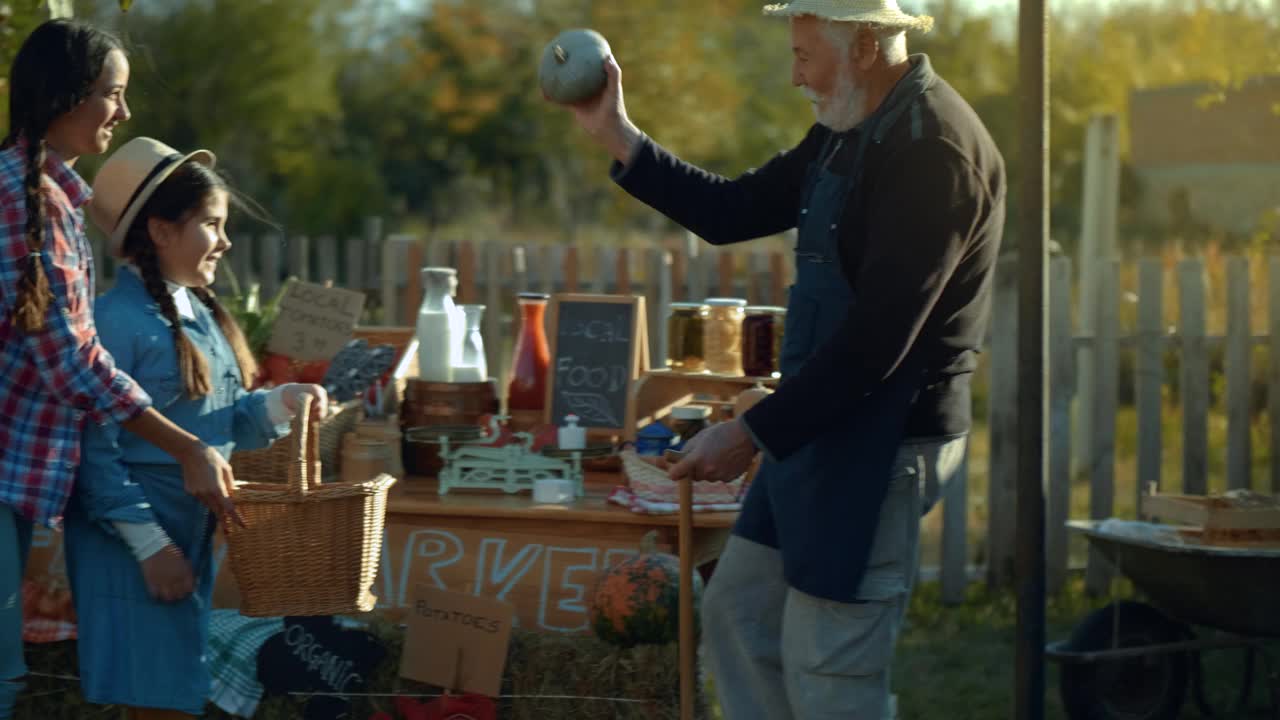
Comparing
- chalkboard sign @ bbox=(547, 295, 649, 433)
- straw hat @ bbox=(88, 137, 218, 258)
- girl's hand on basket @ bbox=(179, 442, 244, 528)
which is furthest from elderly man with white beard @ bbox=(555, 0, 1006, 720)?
chalkboard sign @ bbox=(547, 295, 649, 433)

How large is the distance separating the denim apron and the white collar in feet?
4.32

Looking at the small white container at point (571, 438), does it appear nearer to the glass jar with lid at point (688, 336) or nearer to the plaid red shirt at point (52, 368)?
the glass jar with lid at point (688, 336)

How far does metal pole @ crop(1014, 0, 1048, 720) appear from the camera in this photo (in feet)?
10.3

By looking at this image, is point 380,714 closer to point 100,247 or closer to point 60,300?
point 60,300

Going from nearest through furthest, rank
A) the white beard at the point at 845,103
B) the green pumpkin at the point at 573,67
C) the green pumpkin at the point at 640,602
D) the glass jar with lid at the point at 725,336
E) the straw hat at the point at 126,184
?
1. the white beard at the point at 845,103
2. the straw hat at the point at 126,184
3. the green pumpkin at the point at 573,67
4. the green pumpkin at the point at 640,602
5. the glass jar with lid at the point at 725,336

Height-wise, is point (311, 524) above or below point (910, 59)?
below

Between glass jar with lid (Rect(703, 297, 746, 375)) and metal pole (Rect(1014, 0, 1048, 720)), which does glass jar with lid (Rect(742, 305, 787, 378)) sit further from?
metal pole (Rect(1014, 0, 1048, 720))

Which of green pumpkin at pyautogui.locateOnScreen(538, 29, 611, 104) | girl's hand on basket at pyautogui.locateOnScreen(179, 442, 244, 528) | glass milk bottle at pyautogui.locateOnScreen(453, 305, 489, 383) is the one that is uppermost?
green pumpkin at pyautogui.locateOnScreen(538, 29, 611, 104)

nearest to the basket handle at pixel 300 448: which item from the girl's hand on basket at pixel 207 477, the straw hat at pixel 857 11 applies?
the girl's hand on basket at pixel 207 477

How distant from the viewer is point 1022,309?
3.20 meters

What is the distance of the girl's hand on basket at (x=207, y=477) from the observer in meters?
3.10

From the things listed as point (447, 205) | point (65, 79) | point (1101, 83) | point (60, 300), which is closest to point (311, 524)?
point (60, 300)

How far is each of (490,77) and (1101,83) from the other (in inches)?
366

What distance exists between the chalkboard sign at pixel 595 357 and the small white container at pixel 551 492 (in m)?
0.39
